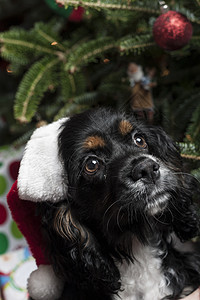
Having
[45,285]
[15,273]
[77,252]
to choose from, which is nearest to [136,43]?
[77,252]

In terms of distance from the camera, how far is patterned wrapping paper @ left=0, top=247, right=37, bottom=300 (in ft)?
4.98

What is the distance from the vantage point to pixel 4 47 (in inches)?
56.1

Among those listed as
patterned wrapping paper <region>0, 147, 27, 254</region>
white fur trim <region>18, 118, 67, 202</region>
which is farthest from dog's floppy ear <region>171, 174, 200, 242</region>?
patterned wrapping paper <region>0, 147, 27, 254</region>

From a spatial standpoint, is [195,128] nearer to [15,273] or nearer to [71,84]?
[71,84]

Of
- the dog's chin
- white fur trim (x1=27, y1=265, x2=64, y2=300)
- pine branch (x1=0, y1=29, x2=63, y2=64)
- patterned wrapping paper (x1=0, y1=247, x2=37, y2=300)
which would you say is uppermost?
pine branch (x1=0, y1=29, x2=63, y2=64)

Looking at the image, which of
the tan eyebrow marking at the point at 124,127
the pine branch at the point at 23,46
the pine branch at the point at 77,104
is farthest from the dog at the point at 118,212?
the pine branch at the point at 23,46

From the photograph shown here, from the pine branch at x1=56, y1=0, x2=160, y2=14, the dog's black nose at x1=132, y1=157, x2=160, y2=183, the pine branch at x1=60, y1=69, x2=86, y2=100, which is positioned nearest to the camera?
the dog's black nose at x1=132, y1=157, x2=160, y2=183

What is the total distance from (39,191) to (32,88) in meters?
0.53

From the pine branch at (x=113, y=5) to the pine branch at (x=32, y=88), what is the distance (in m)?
0.33

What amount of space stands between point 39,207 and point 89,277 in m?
0.23

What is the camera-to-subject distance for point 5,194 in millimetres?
1912

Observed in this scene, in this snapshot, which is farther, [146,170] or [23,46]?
[23,46]

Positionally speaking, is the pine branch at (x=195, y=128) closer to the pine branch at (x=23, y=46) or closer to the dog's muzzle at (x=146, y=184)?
the dog's muzzle at (x=146, y=184)

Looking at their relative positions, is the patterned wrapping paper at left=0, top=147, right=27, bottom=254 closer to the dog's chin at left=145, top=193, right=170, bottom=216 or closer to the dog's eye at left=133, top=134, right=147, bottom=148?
the dog's eye at left=133, top=134, right=147, bottom=148
